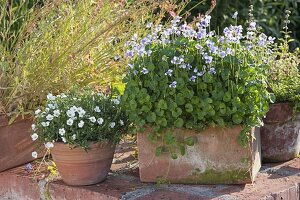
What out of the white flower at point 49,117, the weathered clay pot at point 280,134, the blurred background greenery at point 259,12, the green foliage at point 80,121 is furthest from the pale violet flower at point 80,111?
the blurred background greenery at point 259,12

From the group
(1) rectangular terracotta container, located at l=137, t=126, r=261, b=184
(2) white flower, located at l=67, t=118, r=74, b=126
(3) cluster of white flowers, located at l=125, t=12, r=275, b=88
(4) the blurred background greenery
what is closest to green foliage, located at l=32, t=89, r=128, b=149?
(2) white flower, located at l=67, t=118, r=74, b=126

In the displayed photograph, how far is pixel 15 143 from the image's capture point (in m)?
3.16

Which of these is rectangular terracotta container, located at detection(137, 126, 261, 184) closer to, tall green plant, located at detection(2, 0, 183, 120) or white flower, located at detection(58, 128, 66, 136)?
white flower, located at detection(58, 128, 66, 136)

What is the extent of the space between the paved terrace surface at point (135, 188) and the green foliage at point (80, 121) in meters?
0.22

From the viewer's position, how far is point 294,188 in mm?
2729

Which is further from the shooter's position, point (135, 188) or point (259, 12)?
point (259, 12)

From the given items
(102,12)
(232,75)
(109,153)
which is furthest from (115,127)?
(102,12)

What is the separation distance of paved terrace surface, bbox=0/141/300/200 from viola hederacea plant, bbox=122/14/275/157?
0.70 ft

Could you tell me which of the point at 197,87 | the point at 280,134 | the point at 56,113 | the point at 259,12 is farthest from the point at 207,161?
the point at 259,12

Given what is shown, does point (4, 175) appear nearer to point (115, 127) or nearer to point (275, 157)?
point (115, 127)

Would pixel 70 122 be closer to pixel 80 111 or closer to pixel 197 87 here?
pixel 80 111

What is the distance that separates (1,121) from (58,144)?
0.47 metres

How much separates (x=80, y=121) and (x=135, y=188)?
0.38 meters

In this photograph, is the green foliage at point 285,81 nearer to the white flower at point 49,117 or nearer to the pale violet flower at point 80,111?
the pale violet flower at point 80,111
